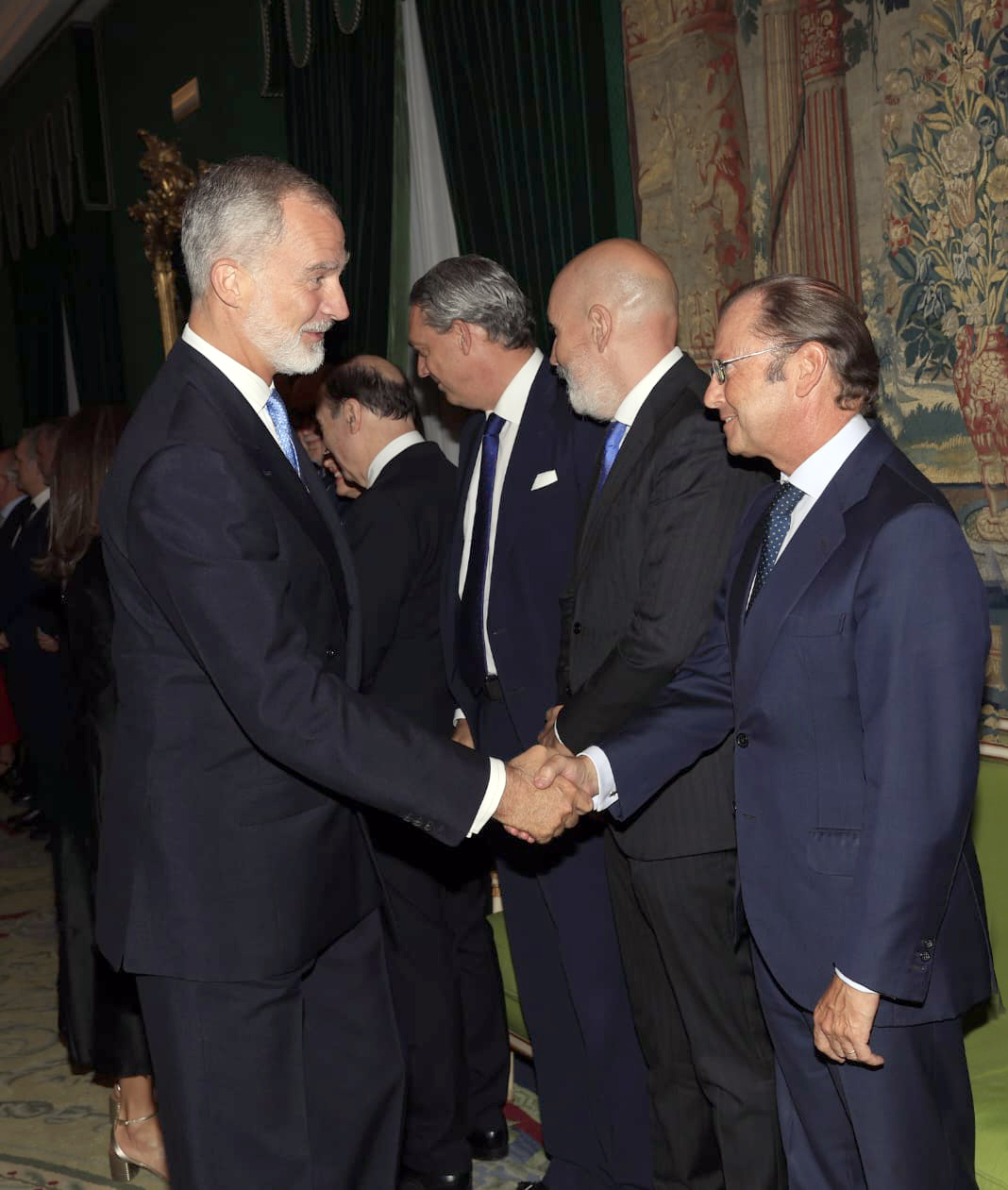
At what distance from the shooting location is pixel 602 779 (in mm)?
2562

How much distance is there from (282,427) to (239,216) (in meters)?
0.39

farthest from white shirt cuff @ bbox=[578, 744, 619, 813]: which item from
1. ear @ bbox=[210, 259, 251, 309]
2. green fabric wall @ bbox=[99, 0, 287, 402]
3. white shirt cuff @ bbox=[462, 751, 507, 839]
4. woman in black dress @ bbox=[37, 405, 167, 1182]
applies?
green fabric wall @ bbox=[99, 0, 287, 402]

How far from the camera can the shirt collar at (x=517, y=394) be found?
3.25 metres

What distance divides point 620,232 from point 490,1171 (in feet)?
9.10

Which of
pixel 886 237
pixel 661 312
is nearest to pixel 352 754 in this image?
pixel 661 312

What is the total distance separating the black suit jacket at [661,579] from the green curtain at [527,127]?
63.6 inches

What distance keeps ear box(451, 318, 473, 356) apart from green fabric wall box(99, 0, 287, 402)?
3.58 m

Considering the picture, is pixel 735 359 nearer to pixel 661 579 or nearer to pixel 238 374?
pixel 661 579

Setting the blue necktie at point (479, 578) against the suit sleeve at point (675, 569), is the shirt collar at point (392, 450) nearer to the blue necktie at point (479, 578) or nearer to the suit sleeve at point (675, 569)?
the blue necktie at point (479, 578)

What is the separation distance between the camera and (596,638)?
2.75 meters

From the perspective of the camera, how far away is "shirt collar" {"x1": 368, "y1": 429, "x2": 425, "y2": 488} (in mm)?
3523

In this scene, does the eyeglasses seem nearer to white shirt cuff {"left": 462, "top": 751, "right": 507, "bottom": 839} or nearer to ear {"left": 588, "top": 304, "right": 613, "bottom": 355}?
ear {"left": 588, "top": 304, "right": 613, "bottom": 355}

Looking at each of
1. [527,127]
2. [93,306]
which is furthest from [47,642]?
[93,306]

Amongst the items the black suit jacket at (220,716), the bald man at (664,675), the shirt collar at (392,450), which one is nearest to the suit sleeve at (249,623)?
the black suit jacket at (220,716)
